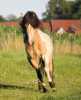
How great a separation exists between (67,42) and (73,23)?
141ft

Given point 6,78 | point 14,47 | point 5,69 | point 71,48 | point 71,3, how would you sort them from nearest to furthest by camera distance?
point 6,78 < point 5,69 < point 14,47 < point 71,48 < point 71,3

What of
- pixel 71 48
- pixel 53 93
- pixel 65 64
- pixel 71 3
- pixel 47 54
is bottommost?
pixel 71 3

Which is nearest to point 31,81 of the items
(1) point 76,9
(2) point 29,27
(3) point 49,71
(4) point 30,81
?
(4) point 30,81

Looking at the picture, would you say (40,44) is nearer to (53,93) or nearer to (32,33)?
(32,33)

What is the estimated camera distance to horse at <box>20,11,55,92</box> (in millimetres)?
12625

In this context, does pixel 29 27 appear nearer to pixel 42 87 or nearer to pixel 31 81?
pixel 42 87

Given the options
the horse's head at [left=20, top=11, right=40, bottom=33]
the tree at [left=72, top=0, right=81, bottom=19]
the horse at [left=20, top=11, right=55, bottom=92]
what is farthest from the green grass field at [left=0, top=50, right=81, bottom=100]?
the tree at [left=72, top=0, right=81, bottom=19]

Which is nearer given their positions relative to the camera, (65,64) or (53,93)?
(53,93)

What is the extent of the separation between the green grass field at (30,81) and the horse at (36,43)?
2.30ft

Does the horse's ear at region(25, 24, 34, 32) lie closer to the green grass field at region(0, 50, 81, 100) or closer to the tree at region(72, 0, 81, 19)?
the green grass field at region(0, 50, 81, 100)

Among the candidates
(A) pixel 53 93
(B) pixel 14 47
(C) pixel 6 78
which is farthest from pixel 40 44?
(B) pixel 14 47

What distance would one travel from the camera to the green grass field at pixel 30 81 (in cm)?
1188

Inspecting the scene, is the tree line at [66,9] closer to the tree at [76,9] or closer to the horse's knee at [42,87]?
the tree at [76,9]

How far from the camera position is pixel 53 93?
12.6 metres
